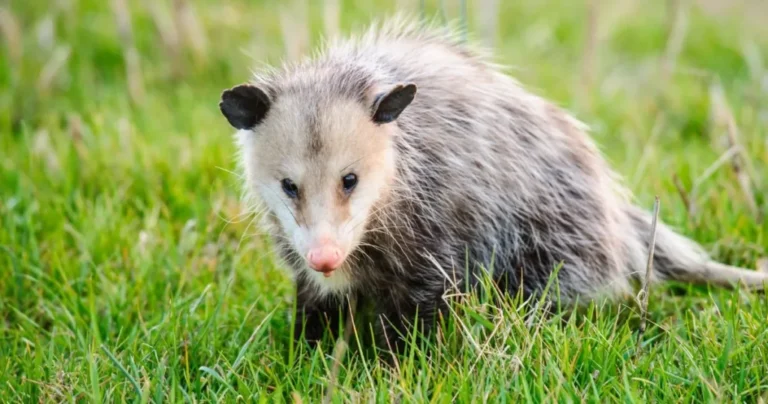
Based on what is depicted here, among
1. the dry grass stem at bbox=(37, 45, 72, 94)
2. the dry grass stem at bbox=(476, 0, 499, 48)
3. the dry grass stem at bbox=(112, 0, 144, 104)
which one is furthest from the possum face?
the dry grass stem at bbox=(37, 45, 72, 94)

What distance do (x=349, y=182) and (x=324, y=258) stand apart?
0.26 metres

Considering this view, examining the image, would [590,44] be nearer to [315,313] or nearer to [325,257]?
[315,313]

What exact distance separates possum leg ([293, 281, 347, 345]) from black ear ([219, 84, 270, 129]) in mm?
538

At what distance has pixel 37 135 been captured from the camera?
162 inches

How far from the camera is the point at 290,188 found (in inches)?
92.0

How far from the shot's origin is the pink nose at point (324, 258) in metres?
2.14

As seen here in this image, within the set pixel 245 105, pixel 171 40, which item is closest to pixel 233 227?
pixel 245 105

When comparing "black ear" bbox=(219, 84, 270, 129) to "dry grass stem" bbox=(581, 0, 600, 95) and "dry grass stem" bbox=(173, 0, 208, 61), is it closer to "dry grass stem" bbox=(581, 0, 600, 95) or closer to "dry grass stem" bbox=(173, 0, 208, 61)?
"dry grass stem" bbox=(581, 0, 600, 95)

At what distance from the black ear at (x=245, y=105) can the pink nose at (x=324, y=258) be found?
19.4 inches

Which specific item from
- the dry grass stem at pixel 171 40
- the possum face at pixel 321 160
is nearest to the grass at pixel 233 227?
the dry grass stem at pixel 171 40

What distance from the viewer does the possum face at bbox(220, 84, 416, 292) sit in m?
2.24

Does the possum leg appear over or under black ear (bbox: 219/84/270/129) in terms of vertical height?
under

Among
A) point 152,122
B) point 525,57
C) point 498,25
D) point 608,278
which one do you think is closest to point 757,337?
point 608,278

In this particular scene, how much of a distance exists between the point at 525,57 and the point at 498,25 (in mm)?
642
